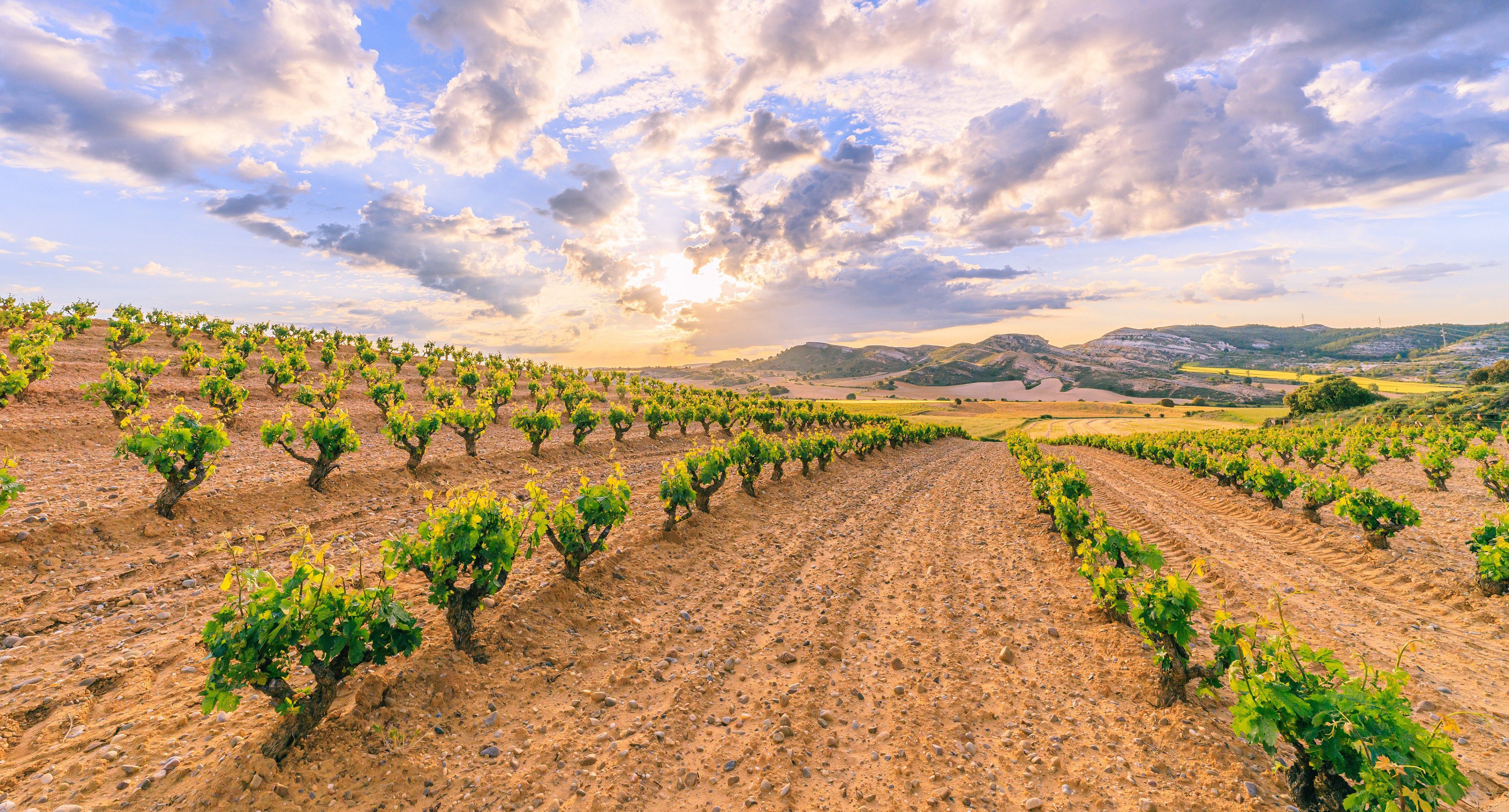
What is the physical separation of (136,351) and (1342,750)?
65.0 metres

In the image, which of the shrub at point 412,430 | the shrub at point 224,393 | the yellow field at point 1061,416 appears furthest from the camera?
the yellow field at point 1061,416

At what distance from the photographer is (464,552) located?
873cm

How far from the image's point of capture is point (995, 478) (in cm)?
3850

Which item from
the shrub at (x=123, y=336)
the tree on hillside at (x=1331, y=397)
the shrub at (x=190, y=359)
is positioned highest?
the shrub at (x=123, y=336)

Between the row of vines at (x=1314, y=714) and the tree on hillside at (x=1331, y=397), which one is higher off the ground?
the row of vines at (x=1314, y=714)

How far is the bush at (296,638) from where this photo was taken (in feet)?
20.3

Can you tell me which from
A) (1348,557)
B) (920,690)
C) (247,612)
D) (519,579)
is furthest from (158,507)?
(1348,557)

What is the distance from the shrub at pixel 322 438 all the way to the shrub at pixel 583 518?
8.92 m

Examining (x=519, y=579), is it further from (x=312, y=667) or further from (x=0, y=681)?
(x=0, y=681)

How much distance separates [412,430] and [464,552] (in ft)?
47.9

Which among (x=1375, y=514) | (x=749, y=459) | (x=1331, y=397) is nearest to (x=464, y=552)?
(x=749, y=459)

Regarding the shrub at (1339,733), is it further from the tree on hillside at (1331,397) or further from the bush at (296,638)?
the tree on hillside at (1331,397)

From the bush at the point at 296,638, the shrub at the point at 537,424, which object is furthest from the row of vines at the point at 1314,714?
the shrub at the point at 537,424

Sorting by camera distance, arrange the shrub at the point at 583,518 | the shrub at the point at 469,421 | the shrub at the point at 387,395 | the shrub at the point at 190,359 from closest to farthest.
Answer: the shrub at the point at 583,518
the shrub at the point at 469,421
the shrub at the point at 387,395
the shrub at the point at 190,359
